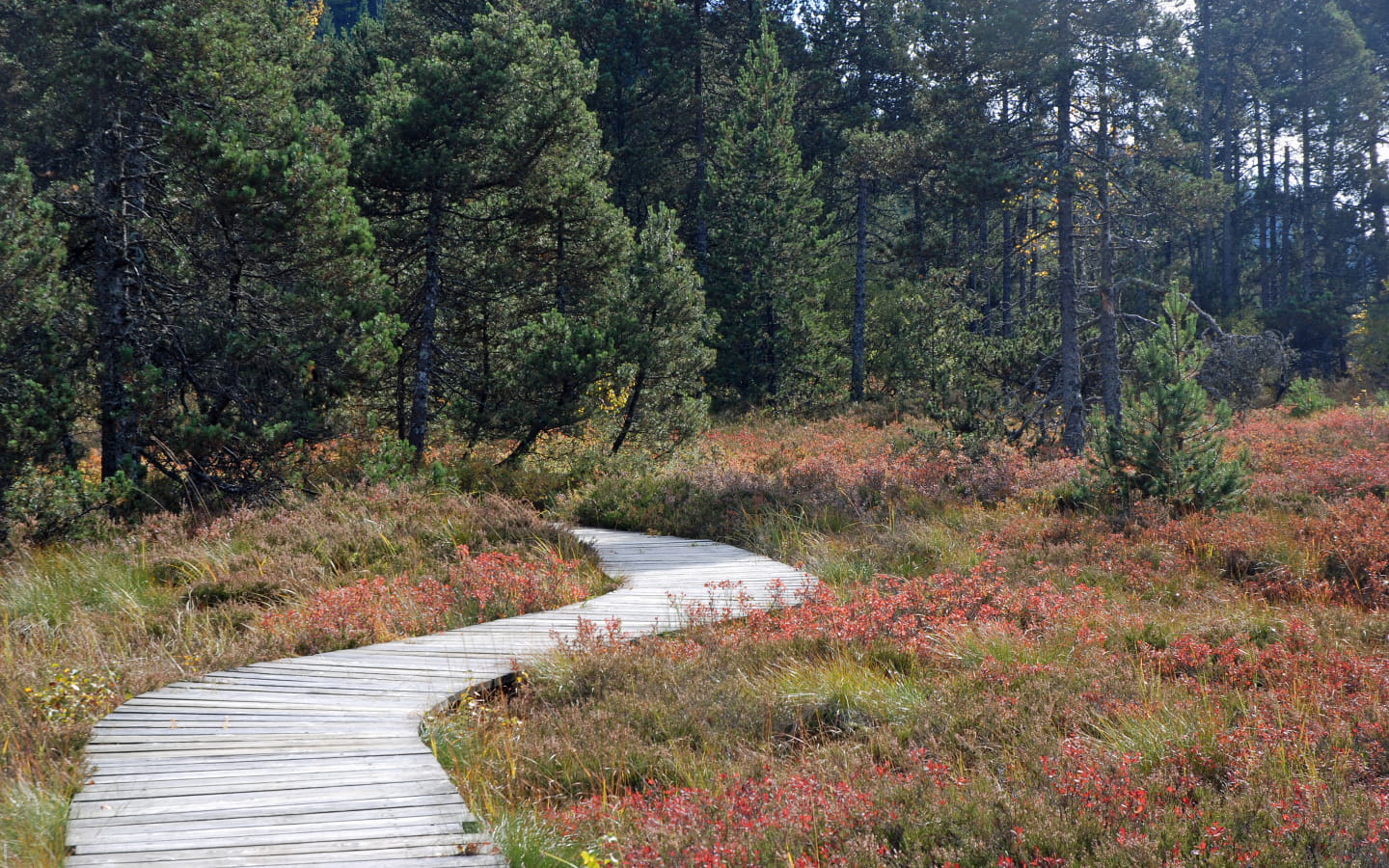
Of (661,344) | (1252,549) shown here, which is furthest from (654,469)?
(1252,549)

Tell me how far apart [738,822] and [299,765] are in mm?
2083

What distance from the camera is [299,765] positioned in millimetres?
4117

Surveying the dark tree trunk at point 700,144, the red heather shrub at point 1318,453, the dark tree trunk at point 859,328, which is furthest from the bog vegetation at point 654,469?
the dark tree trunk at point 859,328

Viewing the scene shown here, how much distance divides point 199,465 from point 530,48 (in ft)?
28.4

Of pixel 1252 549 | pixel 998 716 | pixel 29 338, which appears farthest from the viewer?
pixel 29 338

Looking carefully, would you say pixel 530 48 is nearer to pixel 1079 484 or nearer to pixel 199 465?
pixel 199 465

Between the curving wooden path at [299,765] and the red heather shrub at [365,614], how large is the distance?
39cm

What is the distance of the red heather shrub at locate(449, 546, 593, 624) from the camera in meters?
7.73

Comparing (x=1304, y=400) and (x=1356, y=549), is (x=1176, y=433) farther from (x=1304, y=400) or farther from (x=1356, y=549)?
(x=1304, y=400)

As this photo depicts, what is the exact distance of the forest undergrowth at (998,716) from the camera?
3.50 m

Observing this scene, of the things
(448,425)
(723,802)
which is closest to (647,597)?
(723,802)

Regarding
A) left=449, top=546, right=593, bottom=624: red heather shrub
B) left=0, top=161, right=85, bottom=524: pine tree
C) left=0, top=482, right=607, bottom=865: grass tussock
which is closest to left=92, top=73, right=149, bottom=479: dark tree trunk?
left=0, top=161, right=85, bottom=524: pine tree

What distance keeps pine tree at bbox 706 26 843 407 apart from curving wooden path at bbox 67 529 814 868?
19.4 m

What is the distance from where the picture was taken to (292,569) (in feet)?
27.8
